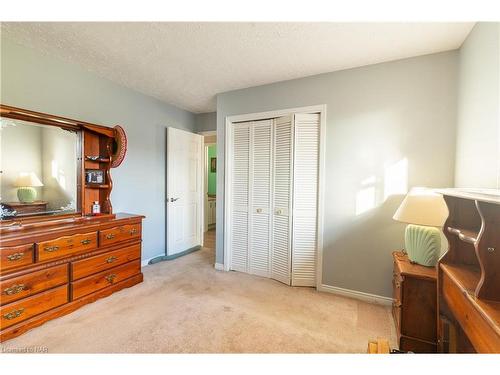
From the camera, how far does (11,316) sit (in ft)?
5.44

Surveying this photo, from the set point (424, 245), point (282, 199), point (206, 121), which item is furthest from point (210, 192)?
point (424, 245)

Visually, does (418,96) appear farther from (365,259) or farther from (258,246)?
(258,246)

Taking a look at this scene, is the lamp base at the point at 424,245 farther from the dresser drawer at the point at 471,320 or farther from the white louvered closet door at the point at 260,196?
the white louvered closet door at the point at 260,196

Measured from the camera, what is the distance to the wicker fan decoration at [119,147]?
8.38 ft

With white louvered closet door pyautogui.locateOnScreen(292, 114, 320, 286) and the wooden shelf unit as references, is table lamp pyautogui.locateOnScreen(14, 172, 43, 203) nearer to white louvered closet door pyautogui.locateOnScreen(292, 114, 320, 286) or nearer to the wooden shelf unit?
the wooden shelf unit

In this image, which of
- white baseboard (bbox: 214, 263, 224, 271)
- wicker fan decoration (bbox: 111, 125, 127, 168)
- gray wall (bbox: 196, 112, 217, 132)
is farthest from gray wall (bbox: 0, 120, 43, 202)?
gray wall (bbox: 196, 112, 217, 132)

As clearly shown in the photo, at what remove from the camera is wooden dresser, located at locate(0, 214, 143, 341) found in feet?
5.47

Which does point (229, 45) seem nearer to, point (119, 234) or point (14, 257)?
point (119, 234)

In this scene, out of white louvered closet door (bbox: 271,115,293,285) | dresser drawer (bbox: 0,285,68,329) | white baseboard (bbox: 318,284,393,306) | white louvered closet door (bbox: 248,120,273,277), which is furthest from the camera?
white louvered closet door (bbox: 248,120,273,277)

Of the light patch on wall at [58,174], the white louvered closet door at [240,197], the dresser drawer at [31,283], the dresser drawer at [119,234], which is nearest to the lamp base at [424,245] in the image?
the white louvered closet door at [240,197]

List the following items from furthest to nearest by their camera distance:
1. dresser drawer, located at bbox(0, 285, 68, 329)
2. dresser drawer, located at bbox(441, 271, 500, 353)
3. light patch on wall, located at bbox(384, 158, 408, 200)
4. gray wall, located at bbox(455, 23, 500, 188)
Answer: light patch on wall, located at bbox(384, 158, 408, 200) < dresser drawer, located at bbox(0, 285, 68, 329) < gray wall, located at bbox(455, 23, 500, 188) < dresser drawer, located at bbox(441, 271, 500, 353)

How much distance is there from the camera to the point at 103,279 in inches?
89.7

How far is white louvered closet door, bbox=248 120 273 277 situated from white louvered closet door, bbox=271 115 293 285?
0.26ft
